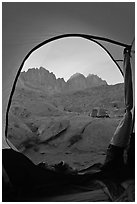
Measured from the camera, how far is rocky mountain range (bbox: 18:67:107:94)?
4.34m

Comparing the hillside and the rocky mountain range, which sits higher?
the rocky mountain range

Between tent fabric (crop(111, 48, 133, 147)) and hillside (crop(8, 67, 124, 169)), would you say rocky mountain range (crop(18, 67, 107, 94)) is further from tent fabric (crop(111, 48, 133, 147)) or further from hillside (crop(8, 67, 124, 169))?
tent fabric (crop(111, 48, 133, 147))

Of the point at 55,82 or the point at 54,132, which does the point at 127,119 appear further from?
the point at 55,82

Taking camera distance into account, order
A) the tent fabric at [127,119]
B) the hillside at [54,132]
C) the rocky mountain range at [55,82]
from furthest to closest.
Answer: the rocky mountain range at [55,82] → the hillside at [54,132] → the tent fabric at [127,119]

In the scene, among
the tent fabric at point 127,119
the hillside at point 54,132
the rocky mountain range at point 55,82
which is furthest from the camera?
the rocky mountain range at point 55,82

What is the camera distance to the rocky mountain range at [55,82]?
14.2ft

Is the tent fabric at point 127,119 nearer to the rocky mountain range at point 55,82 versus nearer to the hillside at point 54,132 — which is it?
the hillside at point 54,132

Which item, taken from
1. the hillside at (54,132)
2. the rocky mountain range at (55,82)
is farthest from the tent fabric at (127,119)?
the rocky mountain range at (55,82)

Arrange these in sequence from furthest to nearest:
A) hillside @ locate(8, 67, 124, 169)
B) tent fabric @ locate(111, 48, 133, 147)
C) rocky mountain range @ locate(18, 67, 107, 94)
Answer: rocky mountain range @ locate(18, 67, 107, 94), hillside @ locate(8, 67, 124, 169), tent fabric @ locate(111, 48, 133, 147)

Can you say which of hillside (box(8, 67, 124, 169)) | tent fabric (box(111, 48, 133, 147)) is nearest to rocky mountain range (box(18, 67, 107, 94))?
hillside (box(8, 67, 124, 169))

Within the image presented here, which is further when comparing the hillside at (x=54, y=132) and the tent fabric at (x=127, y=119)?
the hillside at (x=54, y=132)

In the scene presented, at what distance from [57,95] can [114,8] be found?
3.40 metres

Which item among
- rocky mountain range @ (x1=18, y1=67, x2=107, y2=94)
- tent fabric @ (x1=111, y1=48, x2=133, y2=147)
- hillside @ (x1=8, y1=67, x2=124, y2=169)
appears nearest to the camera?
tent fabric @ (x1=111, y1=48, x2=133, y2=147)

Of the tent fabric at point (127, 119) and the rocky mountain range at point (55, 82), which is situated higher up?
the rocky mountain range at point (55, 82)
